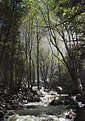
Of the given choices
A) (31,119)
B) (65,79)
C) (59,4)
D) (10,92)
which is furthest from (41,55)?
(59,4)

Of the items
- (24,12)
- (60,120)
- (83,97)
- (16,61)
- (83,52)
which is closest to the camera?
(83,52)

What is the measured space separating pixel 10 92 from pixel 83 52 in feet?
58.9

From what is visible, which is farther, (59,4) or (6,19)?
(6,19)

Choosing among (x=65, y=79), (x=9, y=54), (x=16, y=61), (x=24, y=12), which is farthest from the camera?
(x=65, y=79)

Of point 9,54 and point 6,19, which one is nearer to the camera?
point 6,19

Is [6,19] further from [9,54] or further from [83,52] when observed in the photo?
[83,52]

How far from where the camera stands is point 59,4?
11242mm

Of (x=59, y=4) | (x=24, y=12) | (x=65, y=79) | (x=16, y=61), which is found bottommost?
(x=65, y=79)

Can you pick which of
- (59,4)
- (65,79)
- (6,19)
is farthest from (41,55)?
(59,4)

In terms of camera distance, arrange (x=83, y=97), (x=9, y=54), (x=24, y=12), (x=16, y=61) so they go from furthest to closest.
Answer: (x=16, y=61) < (x=9, y=54) < (x=24, y=12) < (x=83, y=97)

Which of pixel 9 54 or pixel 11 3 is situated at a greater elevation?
pixel 11 3

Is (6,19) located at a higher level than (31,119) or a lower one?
higher

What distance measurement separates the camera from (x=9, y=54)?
37156 mm

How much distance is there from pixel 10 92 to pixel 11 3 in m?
9.95
